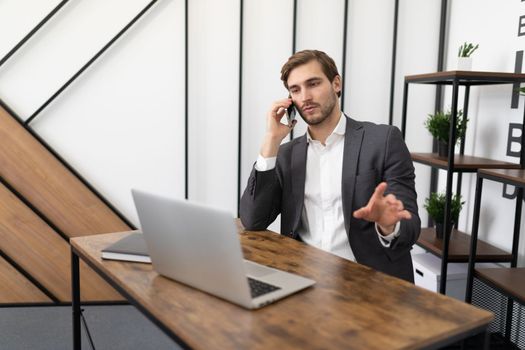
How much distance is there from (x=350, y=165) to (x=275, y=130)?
0.93 feet

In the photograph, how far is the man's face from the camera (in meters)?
1.71

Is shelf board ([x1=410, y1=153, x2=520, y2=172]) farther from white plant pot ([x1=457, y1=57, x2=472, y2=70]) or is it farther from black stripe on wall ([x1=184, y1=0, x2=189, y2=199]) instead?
black stripe on wall ([x1=184, y1=0, x2=189, y2=199])

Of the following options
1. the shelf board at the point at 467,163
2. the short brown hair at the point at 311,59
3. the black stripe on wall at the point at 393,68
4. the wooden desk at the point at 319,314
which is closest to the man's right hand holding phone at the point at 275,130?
the short brown hair at the point at 311,59

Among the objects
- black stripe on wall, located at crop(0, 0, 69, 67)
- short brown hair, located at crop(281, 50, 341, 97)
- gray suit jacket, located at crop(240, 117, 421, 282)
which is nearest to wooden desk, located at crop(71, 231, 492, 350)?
gray suit jacket, located at crop(240, 117, 421, 282)

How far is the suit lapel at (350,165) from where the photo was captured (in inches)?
63.3

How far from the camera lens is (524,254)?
2.24 meters

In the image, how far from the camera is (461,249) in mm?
2357

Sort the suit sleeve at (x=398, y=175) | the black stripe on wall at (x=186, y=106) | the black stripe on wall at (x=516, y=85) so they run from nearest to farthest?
the suit sleeve at (x=398, y=175) < the black stripe on wall at (x=516, y=85) < the black stripe on wall at (x=186, y=106)

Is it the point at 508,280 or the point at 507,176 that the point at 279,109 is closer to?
the point at 507,176

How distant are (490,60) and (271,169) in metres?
1.55

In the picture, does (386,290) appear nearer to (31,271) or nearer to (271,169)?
(271,169)

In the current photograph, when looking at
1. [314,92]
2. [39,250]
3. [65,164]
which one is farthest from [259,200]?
[39,250]

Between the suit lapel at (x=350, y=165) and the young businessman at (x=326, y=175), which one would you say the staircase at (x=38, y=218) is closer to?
the young businessman at (x=326, y=175)

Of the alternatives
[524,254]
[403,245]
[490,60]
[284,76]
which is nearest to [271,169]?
[284,76]
